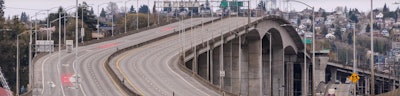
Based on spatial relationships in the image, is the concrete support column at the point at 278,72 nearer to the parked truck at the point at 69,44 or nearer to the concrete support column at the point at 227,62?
the concrete support column at the point at 227,62

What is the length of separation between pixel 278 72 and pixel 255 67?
25.1 meters

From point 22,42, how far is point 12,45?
568cm

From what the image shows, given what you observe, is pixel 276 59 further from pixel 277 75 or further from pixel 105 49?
pixel 105 49

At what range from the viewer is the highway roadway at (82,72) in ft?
299

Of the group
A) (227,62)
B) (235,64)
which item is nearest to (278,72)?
(235,64)

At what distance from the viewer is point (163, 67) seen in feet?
380

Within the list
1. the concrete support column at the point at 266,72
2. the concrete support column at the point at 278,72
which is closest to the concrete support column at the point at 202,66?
the concrete support column at the point at 278,72

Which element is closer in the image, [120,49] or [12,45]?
[120,49]

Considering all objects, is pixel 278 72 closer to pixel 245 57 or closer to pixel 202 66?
pixel 245 57

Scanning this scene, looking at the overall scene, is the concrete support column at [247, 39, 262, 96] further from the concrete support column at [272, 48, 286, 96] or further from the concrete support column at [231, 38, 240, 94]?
the concrete support column at [272, 48, 286, 96]

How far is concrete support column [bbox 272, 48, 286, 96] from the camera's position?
18088cm

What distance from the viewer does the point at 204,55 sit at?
14600 centimetres

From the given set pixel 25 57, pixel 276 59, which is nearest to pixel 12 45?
pixel 25 57

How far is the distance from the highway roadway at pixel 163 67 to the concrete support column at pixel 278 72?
1563 centimetres
